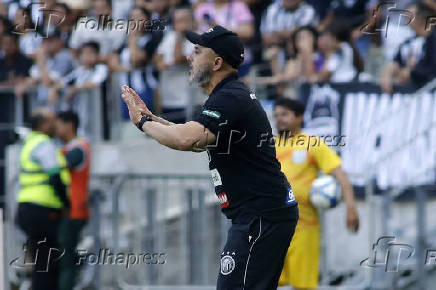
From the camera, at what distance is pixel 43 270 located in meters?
10.9

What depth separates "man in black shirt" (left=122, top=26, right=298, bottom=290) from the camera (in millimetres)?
6125

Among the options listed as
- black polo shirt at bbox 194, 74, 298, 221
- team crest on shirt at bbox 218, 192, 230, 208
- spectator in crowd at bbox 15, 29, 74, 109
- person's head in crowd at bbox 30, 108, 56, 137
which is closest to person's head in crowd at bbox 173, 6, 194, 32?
spectator in crowd at bbox 15, 29, 74, 109

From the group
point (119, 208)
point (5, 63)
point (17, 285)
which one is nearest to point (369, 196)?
point (119, 208)

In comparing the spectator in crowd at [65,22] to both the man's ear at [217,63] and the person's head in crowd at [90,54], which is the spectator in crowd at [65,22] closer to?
the person's head in crowd at [90,54]

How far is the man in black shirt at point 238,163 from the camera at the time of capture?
241 inches

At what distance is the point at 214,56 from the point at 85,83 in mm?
6592

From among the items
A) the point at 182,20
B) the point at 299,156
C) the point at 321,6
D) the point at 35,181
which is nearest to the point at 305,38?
the point at 321,6

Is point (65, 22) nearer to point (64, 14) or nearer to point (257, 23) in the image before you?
point (64, 14)

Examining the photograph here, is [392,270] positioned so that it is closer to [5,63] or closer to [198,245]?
[198,245]

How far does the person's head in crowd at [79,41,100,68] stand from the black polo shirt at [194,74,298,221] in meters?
6.77

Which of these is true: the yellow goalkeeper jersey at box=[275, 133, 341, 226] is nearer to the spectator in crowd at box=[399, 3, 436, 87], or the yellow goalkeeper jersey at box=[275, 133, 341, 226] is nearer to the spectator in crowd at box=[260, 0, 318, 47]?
the spectator in crowd at box=[399, 3, 436, 87]

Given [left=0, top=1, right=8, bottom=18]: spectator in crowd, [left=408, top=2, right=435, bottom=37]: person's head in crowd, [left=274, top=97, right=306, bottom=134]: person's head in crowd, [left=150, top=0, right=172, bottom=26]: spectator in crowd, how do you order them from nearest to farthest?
[left=274, top=97, right=306, bottom=134]: person's head in crowd, [left=408, top=2, right=435, bottom=37]: person's head in crowd, [left=150, top=0, right=172, bottom=26]: spectator in crowd, [left=0, top=1, right=8, bottom=18]: spectator in crowd

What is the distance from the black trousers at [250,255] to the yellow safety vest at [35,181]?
4.97m

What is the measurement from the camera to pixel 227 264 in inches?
244
